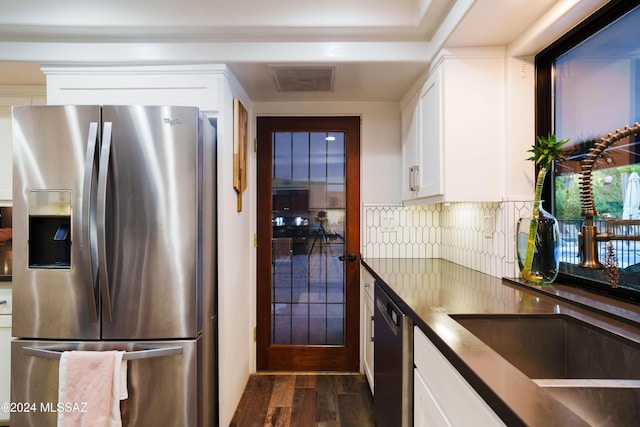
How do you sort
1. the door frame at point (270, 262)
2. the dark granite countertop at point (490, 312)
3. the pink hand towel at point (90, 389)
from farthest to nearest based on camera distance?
1. the door frame at point (270, 262)
2. the pink hand towel at point (90, 389)
3. the dark granite countertop at point (490, 312)

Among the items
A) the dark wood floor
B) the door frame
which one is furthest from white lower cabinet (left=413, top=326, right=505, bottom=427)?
the door frame

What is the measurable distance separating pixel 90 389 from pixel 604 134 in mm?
2537

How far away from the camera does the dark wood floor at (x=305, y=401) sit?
2055mm

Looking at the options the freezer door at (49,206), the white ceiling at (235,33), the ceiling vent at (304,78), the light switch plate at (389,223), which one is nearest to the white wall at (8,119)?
the white ceiling at (235,33)

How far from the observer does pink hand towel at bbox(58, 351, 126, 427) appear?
1.50 m

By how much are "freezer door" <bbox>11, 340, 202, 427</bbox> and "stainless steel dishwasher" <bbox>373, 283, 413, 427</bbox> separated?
36.9 inches

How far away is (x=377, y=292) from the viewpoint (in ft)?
6.18

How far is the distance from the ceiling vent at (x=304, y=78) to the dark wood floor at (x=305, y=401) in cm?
220

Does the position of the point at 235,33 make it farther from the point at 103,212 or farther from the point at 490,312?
the point at 490,312

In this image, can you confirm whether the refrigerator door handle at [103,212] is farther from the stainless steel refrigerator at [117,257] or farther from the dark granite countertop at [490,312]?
the dark granite countertop at [490,312]

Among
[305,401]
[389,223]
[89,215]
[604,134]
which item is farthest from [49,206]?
[604,134]

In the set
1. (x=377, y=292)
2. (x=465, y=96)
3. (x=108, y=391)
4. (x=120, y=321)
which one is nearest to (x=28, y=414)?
(x=108, y=391)

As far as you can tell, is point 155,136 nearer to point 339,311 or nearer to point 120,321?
point 120,321

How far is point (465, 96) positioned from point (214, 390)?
7.14 feet
